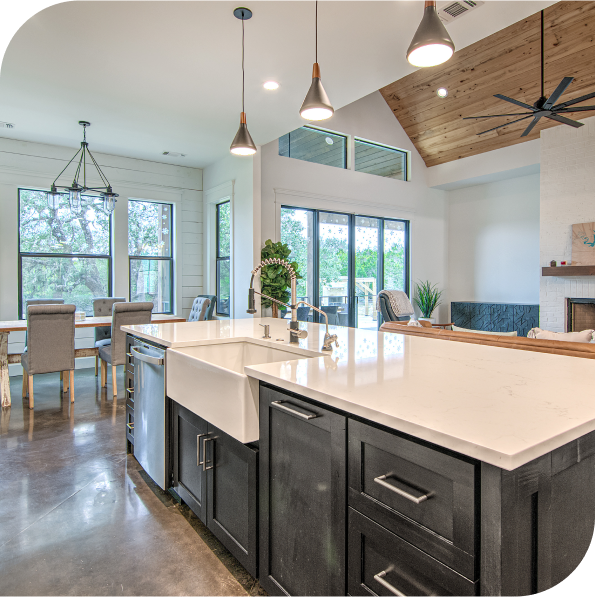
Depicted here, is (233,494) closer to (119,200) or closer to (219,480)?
(219,480)

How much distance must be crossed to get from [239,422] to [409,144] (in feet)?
24.5

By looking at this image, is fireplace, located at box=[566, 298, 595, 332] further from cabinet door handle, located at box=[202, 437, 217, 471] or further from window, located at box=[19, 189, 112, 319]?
window, located at box=[19, 189, 112, 319]

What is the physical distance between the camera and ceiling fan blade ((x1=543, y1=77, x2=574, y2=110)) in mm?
3468

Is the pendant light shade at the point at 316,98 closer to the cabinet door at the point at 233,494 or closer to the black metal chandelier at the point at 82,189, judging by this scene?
the cabinet door at the point at 233,494

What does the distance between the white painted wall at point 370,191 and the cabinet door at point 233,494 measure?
448 cm

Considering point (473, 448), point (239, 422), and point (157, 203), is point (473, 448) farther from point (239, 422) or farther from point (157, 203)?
point (157, 203)

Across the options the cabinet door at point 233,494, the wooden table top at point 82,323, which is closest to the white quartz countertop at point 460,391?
the cabinet door at point 233,494

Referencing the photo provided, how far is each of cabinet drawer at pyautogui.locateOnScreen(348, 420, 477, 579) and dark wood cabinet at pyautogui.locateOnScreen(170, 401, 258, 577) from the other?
1.83 ft

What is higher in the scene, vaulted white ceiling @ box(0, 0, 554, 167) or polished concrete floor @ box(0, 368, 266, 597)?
vaulted white ceiling @ box(0, 0, 554, 167)

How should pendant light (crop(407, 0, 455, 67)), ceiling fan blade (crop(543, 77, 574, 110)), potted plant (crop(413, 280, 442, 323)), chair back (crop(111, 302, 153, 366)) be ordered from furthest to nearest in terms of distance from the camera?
1. potted plant (crop(413, 280, 442, 323))
2. chair back (crop(111, 302, 153, 366))
3. ceiling fan blade (crop(543, 77, 574, 110))
4. pendant light (crop(407, 0, 455, 67))

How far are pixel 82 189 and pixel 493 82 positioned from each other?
5.68 m

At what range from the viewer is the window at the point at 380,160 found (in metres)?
7.12

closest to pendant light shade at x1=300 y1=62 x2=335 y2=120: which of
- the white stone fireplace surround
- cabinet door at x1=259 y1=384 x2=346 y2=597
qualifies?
cabinet door at x1=259 y1=384 x2=346 y2=597

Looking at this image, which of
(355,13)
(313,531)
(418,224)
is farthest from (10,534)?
(418,224)
